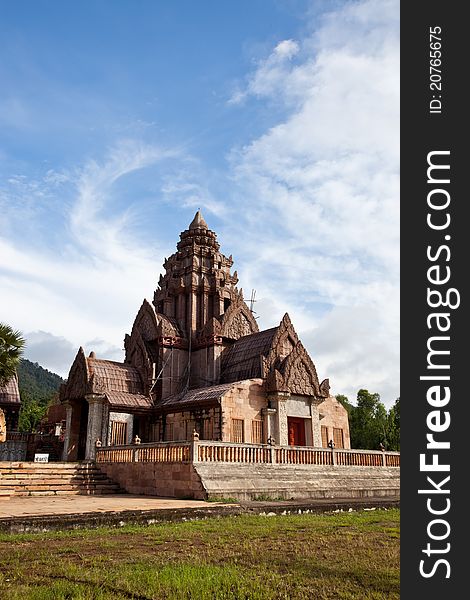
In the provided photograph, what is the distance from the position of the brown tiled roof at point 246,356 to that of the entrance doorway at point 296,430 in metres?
3.48

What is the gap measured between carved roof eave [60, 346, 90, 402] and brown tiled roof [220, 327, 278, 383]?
8.27m

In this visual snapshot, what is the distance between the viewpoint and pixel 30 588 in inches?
218

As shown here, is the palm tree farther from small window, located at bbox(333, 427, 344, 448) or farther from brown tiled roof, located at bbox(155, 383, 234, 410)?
small window, located at bbox(333, 427, 344, 448)

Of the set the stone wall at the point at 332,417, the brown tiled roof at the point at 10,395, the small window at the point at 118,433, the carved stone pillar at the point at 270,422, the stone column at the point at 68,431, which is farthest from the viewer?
the brown tiled roof at the point at 10,395

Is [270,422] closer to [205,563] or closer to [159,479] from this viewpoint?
[159,479]

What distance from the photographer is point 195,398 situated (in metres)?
29.8

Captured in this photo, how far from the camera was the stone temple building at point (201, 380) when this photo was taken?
29.4m

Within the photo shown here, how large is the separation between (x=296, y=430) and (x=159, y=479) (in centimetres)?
1351

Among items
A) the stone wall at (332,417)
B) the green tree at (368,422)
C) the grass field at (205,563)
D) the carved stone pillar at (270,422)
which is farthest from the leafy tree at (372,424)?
the grass field at (205,563)

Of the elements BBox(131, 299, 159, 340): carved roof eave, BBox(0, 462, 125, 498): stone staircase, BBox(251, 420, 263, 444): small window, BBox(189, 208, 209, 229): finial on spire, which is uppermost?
BBox(189, 208, 209, 229): finial on spire

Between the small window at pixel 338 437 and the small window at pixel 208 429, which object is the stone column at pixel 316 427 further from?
the small window at pixel 208 429

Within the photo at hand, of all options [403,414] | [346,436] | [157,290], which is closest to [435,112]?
[403,414]

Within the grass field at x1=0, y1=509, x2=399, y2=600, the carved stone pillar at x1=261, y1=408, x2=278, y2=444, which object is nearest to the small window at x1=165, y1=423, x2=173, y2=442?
the carved stone pillar at x1=261, y1=408, x2=278, y2=444

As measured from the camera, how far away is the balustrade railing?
63.9ft
